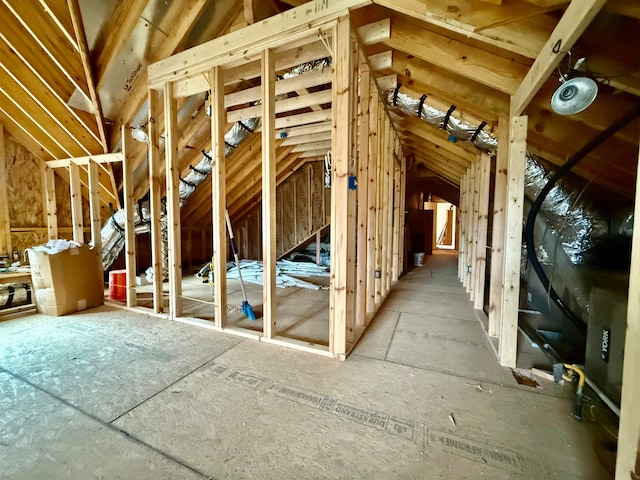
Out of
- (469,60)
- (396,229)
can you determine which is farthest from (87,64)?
(396,229)

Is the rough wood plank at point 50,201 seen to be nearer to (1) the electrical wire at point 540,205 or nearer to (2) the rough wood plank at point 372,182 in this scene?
(2) the rough wood plank at point 372,182

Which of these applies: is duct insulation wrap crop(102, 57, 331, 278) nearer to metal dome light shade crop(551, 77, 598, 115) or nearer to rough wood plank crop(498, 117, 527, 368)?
rough wood plank crop(498, 117, 527, 368)

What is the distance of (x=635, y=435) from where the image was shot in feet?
2.73

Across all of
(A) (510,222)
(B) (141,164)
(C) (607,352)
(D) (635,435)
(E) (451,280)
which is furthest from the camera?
(E) (451,280)

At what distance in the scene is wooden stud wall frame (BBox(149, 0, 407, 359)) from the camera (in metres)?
1.97

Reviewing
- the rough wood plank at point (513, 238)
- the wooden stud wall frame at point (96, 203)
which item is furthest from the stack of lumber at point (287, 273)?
the rough wood plank at point (513, 238)

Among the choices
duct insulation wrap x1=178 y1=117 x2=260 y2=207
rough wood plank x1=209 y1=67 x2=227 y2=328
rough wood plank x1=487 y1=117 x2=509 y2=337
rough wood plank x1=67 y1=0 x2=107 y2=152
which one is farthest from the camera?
duct insulation wrap x1=178 y1=117 x2=260 y2=207

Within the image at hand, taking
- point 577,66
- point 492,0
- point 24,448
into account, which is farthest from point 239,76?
point 24,448

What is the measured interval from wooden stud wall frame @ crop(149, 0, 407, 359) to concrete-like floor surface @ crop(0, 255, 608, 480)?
1.43ft

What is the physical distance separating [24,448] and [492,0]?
3.03 m

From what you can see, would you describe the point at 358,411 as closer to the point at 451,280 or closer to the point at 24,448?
the point at 24,448

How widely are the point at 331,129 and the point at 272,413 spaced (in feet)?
8.10

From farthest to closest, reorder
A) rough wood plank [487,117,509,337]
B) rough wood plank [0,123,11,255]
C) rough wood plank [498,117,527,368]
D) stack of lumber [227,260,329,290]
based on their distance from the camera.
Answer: stack of lumber [227,260,329,290], rough wood plank [0,123,11,255], rough wood plank [487,117,509,337], rough wood plank [498,117,527,368]

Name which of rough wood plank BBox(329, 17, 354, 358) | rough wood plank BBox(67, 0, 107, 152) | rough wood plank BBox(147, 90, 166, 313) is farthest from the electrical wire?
rough wood plank BBox(67, 0, 107, 152)
